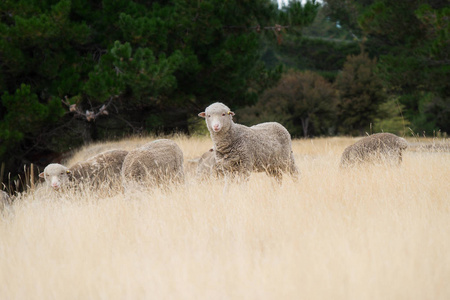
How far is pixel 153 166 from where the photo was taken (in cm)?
689

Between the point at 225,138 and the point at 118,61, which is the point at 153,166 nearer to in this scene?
the point at 225,138

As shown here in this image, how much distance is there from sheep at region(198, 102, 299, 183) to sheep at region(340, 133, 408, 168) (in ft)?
5.02

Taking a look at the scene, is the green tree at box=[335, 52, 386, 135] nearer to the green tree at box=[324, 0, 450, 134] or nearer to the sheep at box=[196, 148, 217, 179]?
the green tree at box=[324, 0, 450, 134]

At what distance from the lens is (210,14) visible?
1478cm

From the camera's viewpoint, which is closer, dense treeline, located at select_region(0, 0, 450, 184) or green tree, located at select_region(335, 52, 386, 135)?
dense treeline, located at select_region(0, 0, 450, 184)

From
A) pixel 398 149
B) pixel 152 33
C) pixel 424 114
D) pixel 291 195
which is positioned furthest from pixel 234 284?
pixel 424 114

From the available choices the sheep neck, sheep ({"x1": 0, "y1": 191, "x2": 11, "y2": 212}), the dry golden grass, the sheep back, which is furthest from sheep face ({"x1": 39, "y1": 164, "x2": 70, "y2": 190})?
the sheep neck

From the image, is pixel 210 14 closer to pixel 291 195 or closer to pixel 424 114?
pixel 291 195

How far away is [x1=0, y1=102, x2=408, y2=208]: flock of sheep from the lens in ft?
19.9

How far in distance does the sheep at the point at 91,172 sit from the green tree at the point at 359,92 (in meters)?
20.0

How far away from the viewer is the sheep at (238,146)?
5969 millimetres

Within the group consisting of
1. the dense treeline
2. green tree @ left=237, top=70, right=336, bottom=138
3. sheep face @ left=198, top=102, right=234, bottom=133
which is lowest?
green tree @ left=237, top=70, right=336, bottom=138

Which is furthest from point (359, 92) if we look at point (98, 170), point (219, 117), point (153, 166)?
point (219, 117)

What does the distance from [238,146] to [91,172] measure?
10.4 ft
